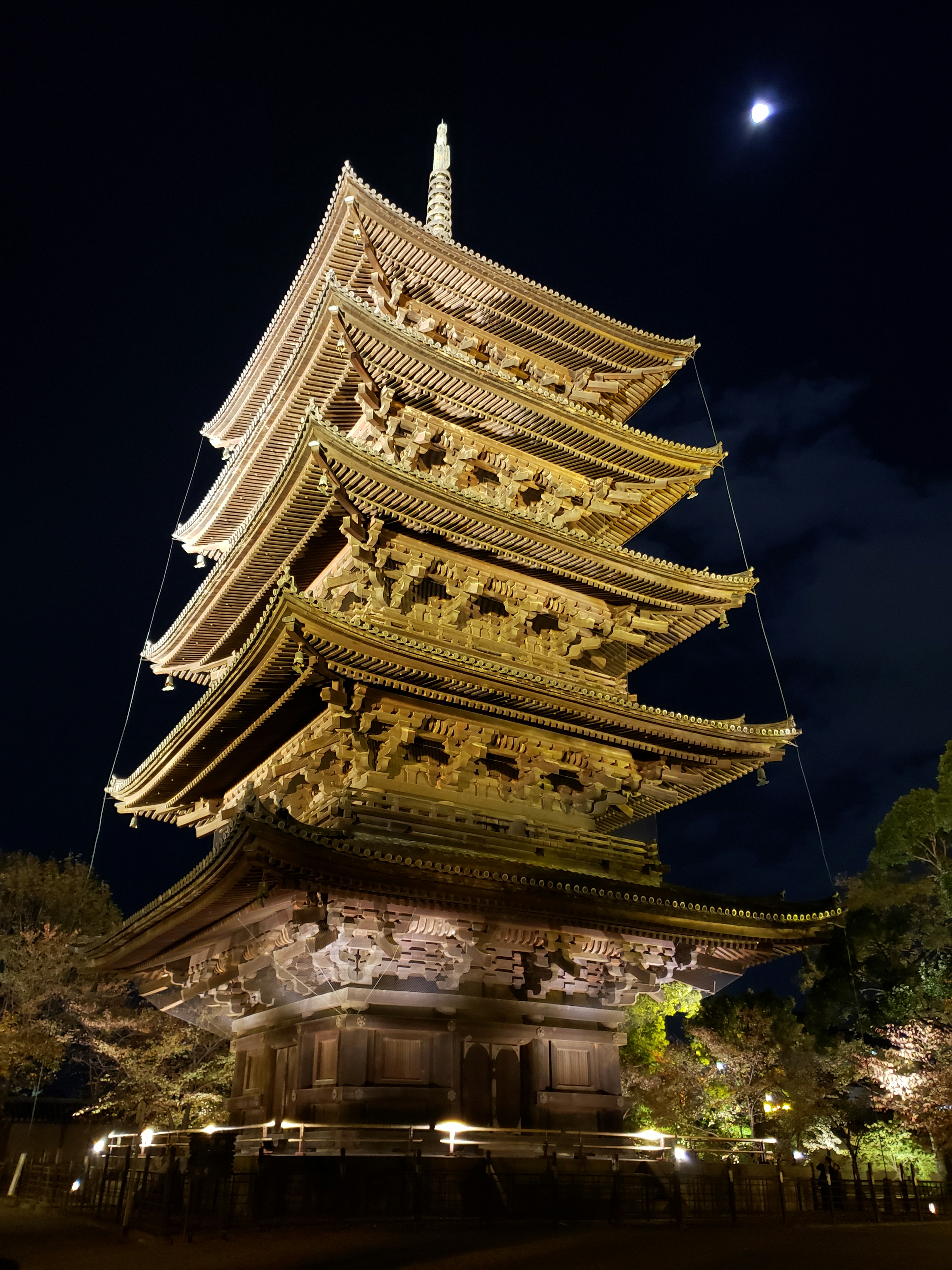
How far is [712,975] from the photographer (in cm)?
1769

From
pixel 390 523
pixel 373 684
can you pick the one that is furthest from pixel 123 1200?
pixel 390 523

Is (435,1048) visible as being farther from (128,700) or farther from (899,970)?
(128,700)

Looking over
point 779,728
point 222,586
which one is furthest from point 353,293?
point 779,728

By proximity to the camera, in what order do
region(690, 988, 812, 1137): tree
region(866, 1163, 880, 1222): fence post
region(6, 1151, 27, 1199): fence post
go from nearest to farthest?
region(866, 1163, 880, 1222): fence post → region(6, 1151, 27, 1199): fence post → region(690, 988, 812, 1137): tree

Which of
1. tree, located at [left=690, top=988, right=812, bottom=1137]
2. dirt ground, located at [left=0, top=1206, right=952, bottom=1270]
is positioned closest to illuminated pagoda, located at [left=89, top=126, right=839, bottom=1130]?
dirt ground, located at [left=0, top=1206, right=952, bottom=1270]

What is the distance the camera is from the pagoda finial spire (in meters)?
26.6

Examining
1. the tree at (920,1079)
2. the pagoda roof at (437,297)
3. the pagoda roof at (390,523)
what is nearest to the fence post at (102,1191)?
the pagoda roof at (390,523)

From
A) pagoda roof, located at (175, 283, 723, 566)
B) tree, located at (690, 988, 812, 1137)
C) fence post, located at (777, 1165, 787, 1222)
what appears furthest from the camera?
tree, located at (690, 988, 812, 1137)

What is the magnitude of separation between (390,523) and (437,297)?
24.5ft

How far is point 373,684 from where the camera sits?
49.9ft

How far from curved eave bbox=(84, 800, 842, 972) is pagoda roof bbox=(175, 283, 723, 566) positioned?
8012 millimetres

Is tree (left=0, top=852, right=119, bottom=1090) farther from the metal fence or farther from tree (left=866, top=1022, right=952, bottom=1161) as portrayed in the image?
tree (left=866, top=1022, right=952, bottom=1161)

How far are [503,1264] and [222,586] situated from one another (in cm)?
1456

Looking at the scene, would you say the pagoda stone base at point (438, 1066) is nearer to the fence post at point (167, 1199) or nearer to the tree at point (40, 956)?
the fence post at point (167, 1199)
